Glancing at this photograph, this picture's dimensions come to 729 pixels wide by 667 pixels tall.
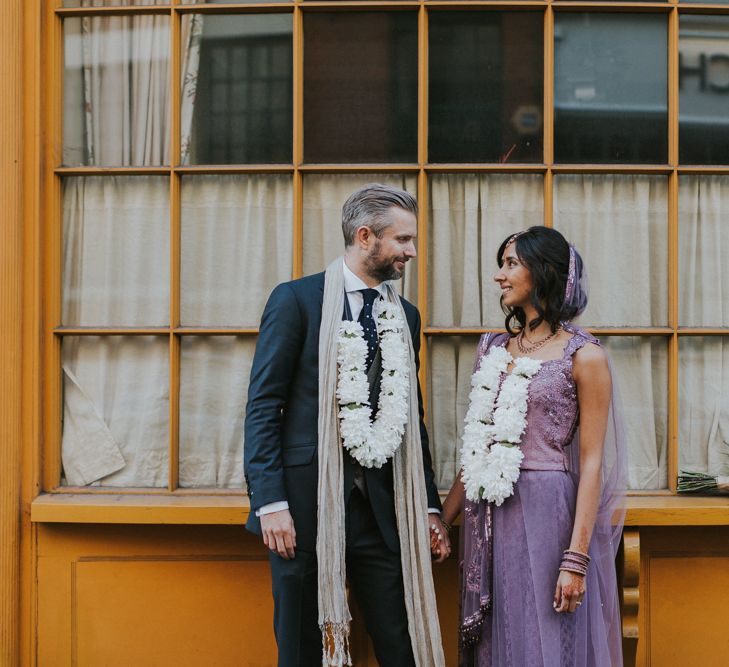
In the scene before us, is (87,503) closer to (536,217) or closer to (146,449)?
(146,449)

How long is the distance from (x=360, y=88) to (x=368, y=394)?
4.82ft

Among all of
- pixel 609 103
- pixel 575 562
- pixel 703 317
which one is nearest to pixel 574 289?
pixel 575 562

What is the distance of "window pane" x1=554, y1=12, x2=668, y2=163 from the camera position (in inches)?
144

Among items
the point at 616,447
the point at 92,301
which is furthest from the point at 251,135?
the point at 616,447

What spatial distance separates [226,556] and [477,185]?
1840 millimetres

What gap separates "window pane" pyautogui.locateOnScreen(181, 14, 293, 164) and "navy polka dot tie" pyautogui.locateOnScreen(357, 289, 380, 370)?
98cm

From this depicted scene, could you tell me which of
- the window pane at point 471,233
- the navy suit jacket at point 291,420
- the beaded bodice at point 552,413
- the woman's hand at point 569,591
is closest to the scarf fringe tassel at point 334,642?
the navy suit jacket at point 291,420

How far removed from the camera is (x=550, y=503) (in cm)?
279

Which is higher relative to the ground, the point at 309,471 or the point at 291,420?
the point at 291,420

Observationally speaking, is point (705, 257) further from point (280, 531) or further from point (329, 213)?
point (280, 531)

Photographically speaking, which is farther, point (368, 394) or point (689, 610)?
point (689, 610)

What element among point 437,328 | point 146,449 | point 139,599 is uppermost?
point 437,328

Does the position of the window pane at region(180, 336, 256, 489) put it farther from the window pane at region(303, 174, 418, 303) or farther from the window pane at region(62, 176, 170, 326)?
the window pane at region(303, 174, 418, 303)

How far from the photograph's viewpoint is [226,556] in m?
3.56
